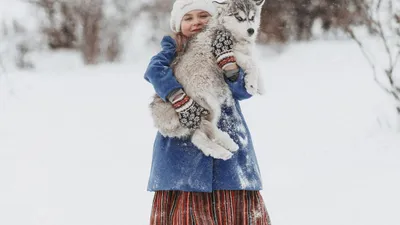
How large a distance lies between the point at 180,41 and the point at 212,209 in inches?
29.0

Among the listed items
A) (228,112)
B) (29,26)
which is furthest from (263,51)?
(228,112)

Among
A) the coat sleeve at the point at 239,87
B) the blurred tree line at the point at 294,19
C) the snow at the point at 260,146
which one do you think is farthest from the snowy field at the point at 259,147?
the coat sleeve at the point at 239,87

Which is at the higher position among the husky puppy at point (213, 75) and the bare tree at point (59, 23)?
the bare tree at point (59, 23)

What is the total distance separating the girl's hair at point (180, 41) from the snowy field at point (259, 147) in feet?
7.33

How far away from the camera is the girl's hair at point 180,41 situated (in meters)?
2.71

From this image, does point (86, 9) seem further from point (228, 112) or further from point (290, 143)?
point (228, 112)

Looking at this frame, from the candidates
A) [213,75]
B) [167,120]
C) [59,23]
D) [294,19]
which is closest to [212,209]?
[167,120]

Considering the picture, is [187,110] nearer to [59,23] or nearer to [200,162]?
[200,162]

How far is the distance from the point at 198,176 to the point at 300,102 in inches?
238

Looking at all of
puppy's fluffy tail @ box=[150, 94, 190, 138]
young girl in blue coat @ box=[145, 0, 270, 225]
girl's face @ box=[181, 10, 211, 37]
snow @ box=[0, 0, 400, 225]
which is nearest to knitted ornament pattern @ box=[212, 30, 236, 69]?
young girl in blue coat @ box=[145, 0, 270, 225]

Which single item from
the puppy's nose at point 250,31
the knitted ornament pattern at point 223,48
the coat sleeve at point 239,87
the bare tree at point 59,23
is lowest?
the coat sleeve at point 239,87

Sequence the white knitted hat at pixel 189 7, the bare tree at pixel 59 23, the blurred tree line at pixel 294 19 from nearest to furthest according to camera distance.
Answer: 1. the white knitted hat at pixel 189 7
2. the blurred tree line at pixel 294 19
3. the bare tree at pixel 59 23

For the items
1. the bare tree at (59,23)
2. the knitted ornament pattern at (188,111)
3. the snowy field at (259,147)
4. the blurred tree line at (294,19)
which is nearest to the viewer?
the knitted ornament pattern at (188,111)

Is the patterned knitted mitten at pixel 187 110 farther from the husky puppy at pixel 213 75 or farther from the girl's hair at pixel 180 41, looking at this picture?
the girl's hair at pixel 180 41
